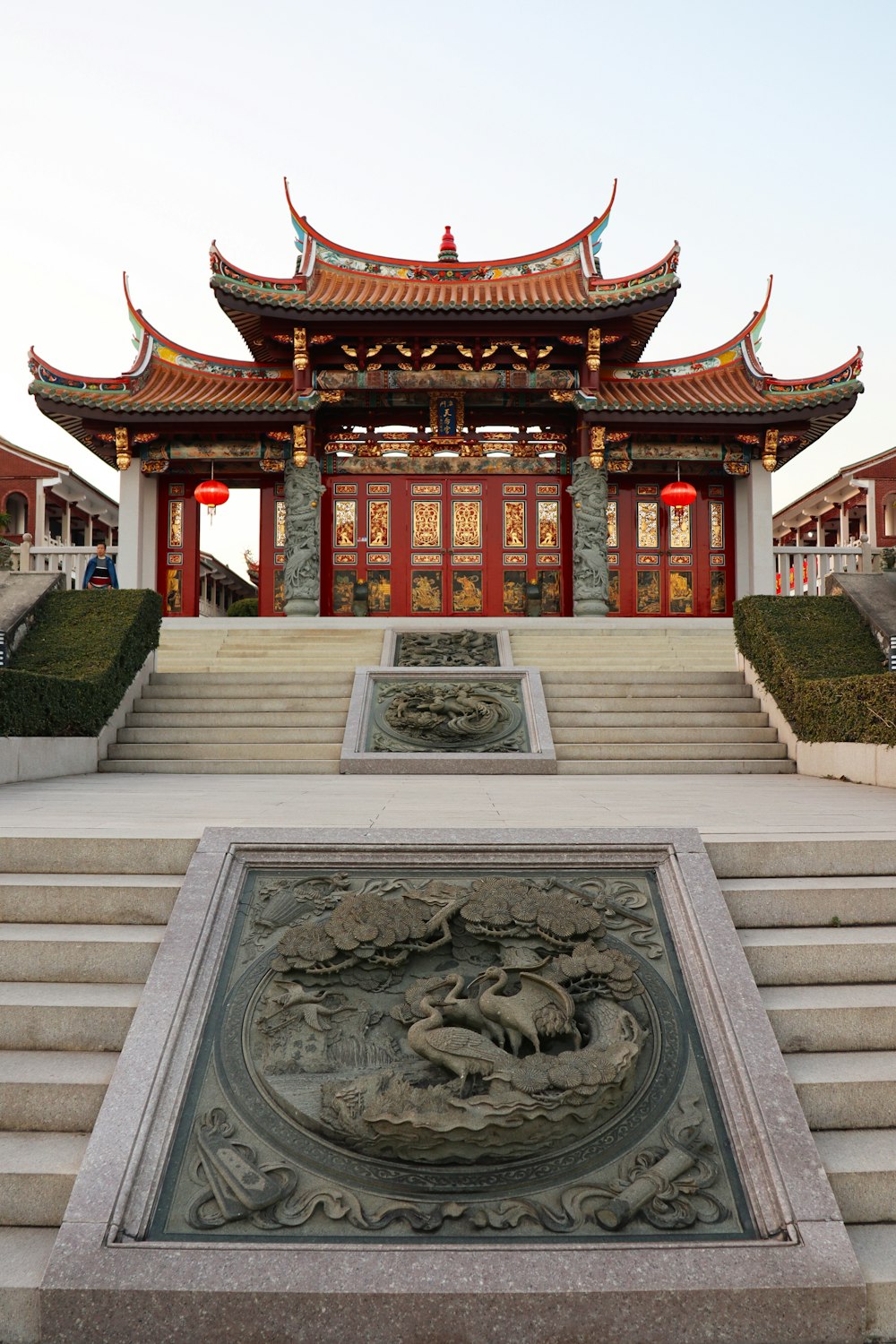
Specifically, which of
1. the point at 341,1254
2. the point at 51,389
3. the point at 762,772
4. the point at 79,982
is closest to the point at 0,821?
the point at 79,982

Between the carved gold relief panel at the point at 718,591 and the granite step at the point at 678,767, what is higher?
the carved gold relief panel at the point at 718,591

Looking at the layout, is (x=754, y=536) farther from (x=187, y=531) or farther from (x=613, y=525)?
(x=187, y=531)

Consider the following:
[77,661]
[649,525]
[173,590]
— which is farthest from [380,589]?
[77,661]

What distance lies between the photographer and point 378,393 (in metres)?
15.2

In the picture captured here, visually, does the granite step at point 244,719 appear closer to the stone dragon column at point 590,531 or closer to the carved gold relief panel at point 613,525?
the stone dragon column at point 590,531

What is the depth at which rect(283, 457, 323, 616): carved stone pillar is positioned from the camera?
48.1ft

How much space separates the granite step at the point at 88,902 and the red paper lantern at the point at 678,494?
42.1 feet

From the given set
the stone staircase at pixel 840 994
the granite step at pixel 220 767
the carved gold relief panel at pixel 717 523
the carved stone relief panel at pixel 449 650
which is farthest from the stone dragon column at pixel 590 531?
the stone staircase at pixel 840 994

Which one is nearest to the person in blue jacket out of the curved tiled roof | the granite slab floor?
the curved tiled roof

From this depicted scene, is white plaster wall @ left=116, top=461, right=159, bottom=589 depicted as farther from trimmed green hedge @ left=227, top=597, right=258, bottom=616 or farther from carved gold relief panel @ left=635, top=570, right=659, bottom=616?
carved gold relief panel @ left=635, top=570, right=659, bottom=616

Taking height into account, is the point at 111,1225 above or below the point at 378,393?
below

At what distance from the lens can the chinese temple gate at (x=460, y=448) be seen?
14.7m

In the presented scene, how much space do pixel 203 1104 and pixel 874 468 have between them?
24.1 m

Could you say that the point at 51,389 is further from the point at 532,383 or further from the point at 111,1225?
the point at 111,1225
